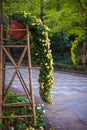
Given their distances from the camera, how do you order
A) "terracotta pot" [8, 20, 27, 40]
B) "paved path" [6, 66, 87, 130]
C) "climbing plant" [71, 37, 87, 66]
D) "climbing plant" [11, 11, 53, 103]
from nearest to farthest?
"terracotta pot" [8, 20, 27, 40] → "climbing plant" [11, 11, 53, 103] → "paved path" [6, 66, 87, 130] → "climbing plant" [71, 37, 87, 66]

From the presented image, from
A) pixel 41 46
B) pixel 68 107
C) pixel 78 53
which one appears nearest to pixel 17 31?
pixel 41 46

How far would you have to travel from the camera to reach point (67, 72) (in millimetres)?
20500

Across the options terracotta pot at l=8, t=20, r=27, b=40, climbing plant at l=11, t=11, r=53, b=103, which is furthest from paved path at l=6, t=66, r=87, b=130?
terracotta pot at l=8, t=20, r=27, b=40

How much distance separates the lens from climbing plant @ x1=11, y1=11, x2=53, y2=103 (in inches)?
293

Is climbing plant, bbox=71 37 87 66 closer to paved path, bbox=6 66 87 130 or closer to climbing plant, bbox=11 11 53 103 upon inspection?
paved path, bbox=6 66 87 130

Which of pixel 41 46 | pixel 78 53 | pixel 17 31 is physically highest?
pixel 17 31

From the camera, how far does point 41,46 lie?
8055 mm

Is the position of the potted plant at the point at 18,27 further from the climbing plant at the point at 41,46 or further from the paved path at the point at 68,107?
the paved path at the point at 68,107

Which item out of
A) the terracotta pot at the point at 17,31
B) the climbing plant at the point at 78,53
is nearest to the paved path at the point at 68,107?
the terracotta pot at the point at 17,31

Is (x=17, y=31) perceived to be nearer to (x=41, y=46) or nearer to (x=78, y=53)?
(x=41, y=46)

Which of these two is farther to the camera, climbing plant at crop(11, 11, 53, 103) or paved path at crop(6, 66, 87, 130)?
paved path at crop(6, 66, 87, 130)

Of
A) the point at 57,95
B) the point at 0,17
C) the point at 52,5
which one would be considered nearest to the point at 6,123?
the point at 0,17

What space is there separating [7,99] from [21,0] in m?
7.23

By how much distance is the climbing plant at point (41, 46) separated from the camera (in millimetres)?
7449
